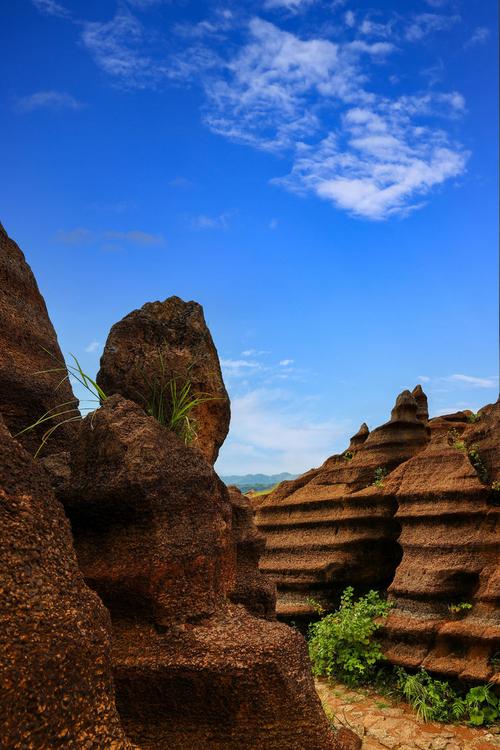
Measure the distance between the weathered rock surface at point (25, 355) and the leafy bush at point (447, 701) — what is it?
630 centimetres

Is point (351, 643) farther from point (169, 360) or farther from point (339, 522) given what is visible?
point (169, 360)

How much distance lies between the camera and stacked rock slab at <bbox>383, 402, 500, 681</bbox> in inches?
363

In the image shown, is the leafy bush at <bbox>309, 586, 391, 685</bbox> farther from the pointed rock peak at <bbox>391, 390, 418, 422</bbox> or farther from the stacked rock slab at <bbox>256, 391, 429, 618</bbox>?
the pointed rock peak at <bbox>391, 390, 418, 422</bbox>

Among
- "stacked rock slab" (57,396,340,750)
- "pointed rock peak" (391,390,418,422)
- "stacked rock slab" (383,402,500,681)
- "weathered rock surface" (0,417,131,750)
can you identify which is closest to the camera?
"weathered rock surface" (0,417,131,750)

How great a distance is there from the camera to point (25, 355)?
5816 millimetres

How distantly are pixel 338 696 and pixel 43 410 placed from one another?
22.0 feet

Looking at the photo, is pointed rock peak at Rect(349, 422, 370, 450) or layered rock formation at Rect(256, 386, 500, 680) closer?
layered rock formation at Rect(256, 386, 500, 680)

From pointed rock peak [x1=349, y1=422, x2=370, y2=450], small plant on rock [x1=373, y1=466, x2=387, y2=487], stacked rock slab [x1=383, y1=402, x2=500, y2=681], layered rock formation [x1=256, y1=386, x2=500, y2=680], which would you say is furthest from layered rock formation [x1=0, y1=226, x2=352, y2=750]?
pointed rock peak [x1=349, y1=422, x2=370, y2=450]

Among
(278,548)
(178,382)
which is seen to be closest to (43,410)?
(178,382)

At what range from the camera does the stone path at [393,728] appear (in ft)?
25.7

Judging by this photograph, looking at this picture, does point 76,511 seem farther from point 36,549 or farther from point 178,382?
point 178,382

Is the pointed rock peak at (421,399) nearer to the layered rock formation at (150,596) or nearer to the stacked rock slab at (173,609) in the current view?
the layered rock formation at (150,596)

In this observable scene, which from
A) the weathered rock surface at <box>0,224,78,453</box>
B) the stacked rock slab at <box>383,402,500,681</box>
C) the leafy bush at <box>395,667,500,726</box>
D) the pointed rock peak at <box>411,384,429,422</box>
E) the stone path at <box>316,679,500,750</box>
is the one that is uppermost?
the pointed rock peak at <box>411,384,429,422</box>

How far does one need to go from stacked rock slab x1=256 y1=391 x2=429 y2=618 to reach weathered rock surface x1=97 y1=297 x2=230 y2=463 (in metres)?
5.95
